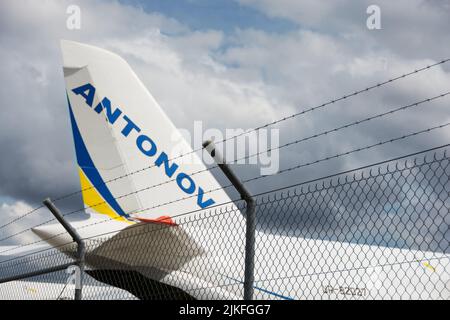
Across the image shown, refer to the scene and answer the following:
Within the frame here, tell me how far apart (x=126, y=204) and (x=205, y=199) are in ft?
4.99

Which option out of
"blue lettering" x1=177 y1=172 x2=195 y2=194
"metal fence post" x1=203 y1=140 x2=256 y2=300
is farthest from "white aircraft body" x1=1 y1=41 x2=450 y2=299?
"metal fence post" x1=203 y1=140 x2=256 y2=300

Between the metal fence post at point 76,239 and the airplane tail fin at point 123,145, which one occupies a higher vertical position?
the airplane tail fin at point 123,145

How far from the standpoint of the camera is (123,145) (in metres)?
13.4

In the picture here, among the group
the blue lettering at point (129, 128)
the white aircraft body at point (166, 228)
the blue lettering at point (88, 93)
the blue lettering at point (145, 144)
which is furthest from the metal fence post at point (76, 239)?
the blue lettering at point (88, 93)

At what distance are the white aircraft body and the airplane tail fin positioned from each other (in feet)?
0.07

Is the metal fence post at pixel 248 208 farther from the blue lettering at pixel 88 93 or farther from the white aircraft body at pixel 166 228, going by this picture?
the blue lettering at pixel 88 93

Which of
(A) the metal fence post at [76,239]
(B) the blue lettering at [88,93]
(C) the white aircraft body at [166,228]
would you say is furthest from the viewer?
(B) the blue lettering at [88,93]

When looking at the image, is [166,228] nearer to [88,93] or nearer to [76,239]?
[76,239]

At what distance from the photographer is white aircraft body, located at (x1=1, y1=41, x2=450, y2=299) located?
10.2 metres

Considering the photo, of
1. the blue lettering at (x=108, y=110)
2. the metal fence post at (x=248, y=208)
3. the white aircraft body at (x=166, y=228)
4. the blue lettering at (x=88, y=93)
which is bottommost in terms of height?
the metal fence post at (x=248, y=208)

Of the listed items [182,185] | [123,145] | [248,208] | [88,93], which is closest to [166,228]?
[182,185]

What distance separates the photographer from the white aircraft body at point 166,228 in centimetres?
1020

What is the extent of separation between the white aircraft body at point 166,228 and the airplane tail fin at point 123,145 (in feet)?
0.07
